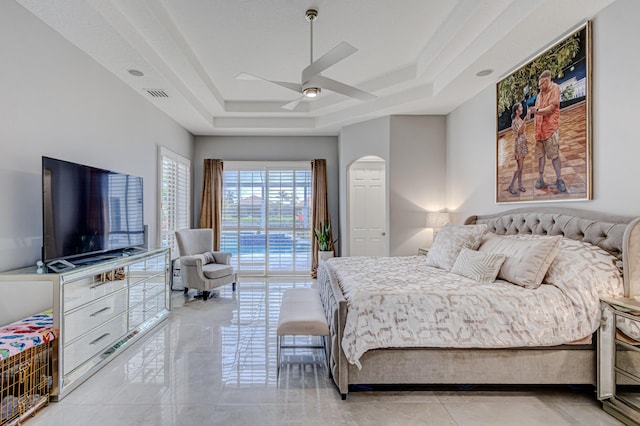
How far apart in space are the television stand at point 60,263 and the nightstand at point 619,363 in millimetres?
3715

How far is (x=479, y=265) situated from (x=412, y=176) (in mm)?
2484

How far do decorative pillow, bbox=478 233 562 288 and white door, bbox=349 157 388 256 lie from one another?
3353 millimetres

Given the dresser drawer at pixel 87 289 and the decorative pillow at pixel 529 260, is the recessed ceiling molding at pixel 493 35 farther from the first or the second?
the dresser drawer at pixel 87 289

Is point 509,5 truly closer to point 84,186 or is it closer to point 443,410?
point 443,410

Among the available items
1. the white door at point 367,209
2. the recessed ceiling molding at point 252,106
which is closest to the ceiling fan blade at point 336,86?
the recessed ceiling molding at point 252,106

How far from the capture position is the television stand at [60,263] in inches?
90.7

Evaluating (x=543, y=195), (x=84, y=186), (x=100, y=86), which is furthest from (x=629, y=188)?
(x=100, y=86)

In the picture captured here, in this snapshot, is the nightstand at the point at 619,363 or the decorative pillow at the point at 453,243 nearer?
the nightstand at the point at 619,363

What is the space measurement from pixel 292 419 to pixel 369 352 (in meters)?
0.65

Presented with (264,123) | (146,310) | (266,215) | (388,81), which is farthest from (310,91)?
A: (266,215)

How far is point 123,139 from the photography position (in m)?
3.81

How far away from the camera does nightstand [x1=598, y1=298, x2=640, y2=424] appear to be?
193cm

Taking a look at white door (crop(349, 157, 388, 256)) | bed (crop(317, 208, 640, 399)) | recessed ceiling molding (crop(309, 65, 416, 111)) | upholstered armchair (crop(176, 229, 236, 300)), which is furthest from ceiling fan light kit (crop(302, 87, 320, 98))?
white door (crop(349, 157, 388, 256))

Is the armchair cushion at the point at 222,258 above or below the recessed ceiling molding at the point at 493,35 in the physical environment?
below
